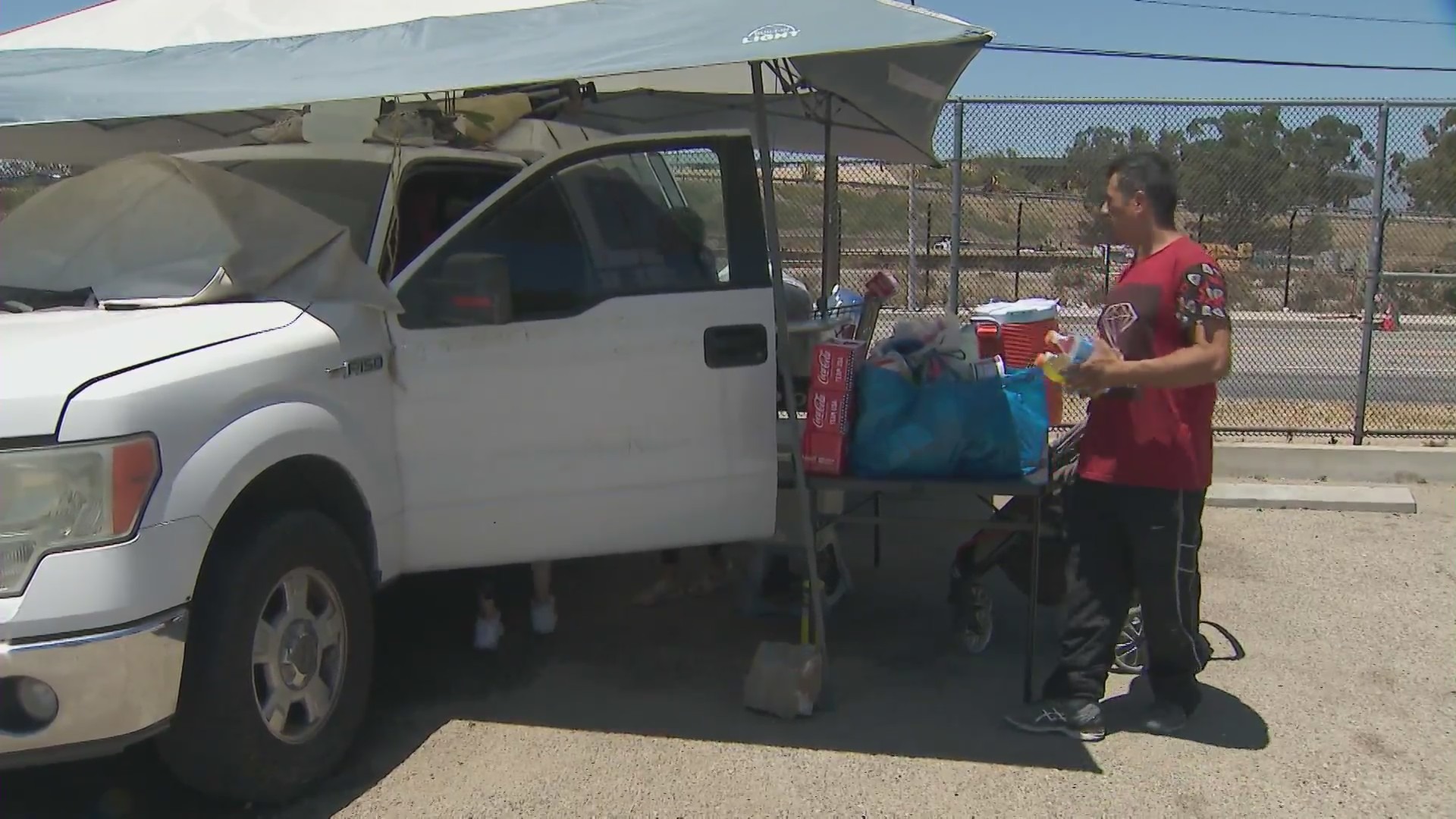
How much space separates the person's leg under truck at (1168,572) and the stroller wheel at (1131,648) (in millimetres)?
544

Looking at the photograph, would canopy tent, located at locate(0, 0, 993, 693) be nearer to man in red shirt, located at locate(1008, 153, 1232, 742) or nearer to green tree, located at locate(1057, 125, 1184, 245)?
man in red shirt, located at locate(1008, 153, 1232, 742)

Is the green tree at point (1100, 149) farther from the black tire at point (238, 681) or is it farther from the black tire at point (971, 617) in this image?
the black tire at point (238, 681)

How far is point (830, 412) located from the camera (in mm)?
4273

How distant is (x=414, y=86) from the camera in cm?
364

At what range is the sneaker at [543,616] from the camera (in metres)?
4.94

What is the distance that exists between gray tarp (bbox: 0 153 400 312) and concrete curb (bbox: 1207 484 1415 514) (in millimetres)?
5514

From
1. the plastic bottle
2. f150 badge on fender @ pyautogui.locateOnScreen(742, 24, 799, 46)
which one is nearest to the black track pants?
the plastic bottle

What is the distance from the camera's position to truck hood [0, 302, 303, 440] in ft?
9.50

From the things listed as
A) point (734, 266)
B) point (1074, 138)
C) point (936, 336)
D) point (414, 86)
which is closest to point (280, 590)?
point (414, 86)

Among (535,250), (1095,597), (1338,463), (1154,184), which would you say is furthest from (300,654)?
(1338,463)

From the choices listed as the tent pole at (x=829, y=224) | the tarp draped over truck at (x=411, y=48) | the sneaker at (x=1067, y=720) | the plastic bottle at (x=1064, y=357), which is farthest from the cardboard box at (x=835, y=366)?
the tent pole at (x=829, y=224)

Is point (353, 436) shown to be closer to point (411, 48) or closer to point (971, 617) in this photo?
point (411, 48)

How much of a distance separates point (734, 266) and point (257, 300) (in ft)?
5.46

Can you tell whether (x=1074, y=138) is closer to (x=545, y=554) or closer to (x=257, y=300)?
(x=545, y=554)
